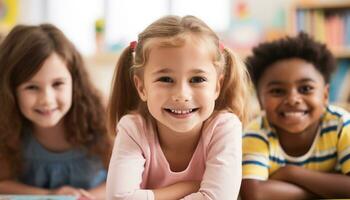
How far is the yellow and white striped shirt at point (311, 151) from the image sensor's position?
120 cm

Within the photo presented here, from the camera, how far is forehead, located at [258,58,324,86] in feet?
4.14

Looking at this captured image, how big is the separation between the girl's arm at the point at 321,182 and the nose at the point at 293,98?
19 centimetres

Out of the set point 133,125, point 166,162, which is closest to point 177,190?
point 166,162

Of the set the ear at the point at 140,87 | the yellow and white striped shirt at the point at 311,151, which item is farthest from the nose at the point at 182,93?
the yellow and white striped shirt at the point at 311,151

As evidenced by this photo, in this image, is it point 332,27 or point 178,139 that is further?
point 332,27

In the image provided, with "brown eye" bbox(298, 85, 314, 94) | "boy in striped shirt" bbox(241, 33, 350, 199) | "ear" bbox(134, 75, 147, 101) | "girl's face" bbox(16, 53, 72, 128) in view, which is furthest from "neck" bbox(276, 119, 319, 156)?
"girl's face" bbox(16, 53, 72, 128)

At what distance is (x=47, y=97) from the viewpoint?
54.0 inches

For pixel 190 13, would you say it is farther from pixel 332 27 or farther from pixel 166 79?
pixel 166 79

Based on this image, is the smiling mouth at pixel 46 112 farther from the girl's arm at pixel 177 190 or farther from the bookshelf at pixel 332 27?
the bookshelf at pixel 332 27

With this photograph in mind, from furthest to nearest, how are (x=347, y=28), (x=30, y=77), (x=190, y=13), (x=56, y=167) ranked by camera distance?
(x=190, y=13), (x=347, y=28), (x=56, y=167), (x=30, y=77)

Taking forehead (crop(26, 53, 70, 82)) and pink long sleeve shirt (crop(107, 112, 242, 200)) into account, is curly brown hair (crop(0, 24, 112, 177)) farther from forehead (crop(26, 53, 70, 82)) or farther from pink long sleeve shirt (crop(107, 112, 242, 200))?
pink long sleeve shirt (crop(107, 112, 242, 200))

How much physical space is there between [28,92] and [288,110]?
79cm

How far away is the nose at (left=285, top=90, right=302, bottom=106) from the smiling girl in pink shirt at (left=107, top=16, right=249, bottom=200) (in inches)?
6.0

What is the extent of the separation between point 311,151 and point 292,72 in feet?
0.76
